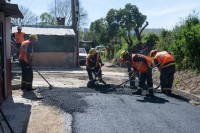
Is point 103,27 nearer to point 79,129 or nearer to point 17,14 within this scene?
point 17,14


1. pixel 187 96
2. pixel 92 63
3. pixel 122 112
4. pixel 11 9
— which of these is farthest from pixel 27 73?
pixel 187 96

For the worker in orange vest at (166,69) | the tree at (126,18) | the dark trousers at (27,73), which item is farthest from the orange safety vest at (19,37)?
the tree at (126,18)

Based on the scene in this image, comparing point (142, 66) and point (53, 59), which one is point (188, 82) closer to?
point (142, 66)

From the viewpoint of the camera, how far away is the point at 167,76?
687 cm

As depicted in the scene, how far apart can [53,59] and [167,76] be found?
10138mm

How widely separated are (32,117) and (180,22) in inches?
388

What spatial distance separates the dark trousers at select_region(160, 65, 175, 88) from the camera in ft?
22.3

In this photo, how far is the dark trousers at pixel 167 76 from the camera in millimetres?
6793

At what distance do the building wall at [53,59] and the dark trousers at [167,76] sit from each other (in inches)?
377

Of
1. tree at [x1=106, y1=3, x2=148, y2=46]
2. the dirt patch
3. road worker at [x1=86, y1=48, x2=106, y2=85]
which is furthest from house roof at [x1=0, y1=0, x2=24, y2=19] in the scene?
tree at [x1=106, y1=3, x2=148, y2=46]

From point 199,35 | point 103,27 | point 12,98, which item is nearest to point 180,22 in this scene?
point 199,35

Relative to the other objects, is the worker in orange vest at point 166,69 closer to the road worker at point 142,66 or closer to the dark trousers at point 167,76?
the dark trousers at point 167,76

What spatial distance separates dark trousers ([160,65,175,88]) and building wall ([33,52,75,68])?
9.56 m

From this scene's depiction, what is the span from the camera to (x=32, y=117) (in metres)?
4.14
